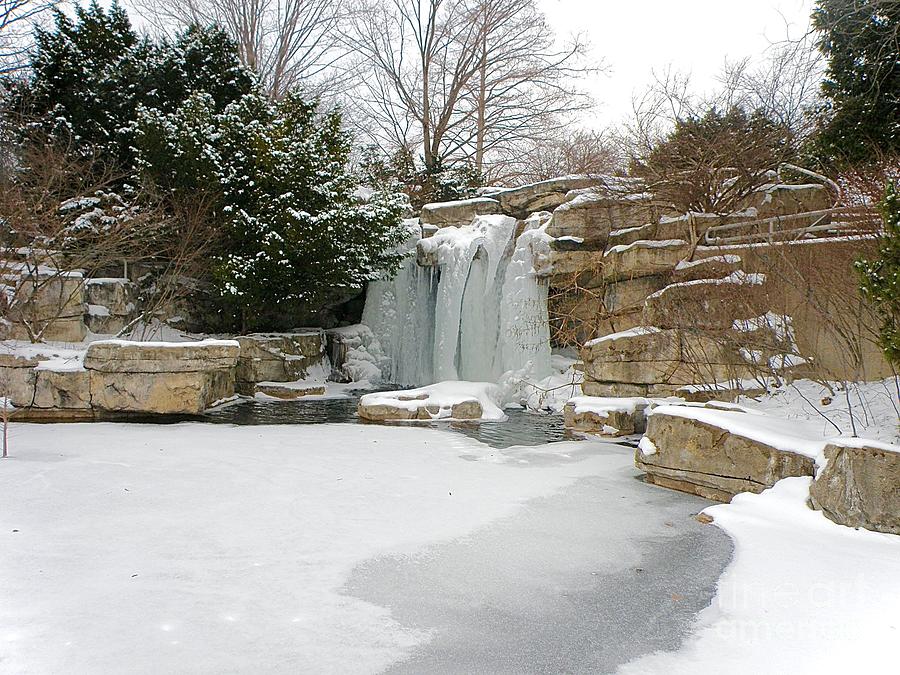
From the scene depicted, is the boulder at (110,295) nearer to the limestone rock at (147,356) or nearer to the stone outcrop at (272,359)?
the stone outcrop at (272,359)

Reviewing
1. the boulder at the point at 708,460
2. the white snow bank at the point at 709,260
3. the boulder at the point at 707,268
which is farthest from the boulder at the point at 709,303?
the boulder at the point at 708,460

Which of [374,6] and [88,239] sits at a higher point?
[374,6]

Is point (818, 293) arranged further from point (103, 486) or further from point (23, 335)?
point (23, 335)

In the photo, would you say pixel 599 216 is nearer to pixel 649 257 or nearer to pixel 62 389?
pixel 649 257

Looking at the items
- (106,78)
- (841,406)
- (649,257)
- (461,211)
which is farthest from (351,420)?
(106,78)

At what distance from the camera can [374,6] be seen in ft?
64.0

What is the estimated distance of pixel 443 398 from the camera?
8594mm

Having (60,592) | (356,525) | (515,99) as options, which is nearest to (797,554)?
(356,525)

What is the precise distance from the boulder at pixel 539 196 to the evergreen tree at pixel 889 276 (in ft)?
27.9

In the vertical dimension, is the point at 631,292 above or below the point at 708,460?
above

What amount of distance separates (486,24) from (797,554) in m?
18.8

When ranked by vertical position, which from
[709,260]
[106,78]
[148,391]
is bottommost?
[148,391]

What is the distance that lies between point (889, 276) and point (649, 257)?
5.05 m

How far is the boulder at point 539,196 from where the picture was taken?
12227mm
